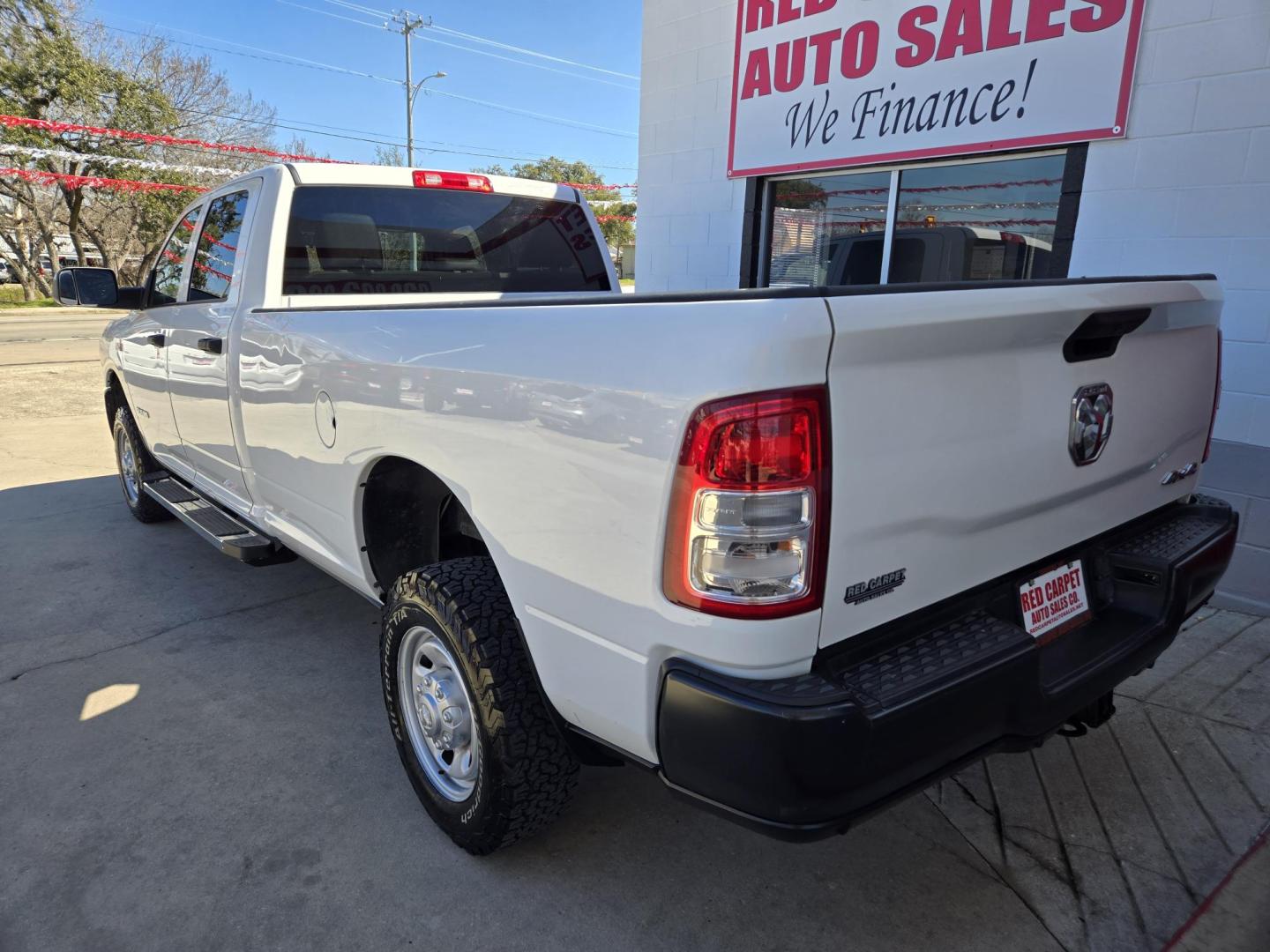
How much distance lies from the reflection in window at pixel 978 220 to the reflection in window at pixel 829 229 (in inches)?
8.2

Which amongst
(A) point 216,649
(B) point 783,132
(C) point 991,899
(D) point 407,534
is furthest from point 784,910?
(B) point 783,132

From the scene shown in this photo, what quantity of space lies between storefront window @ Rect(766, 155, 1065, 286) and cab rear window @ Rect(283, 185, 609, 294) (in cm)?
251

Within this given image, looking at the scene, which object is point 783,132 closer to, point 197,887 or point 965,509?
point 965,509

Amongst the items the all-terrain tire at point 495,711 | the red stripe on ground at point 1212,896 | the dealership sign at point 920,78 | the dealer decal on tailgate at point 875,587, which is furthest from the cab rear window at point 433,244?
the red stripe on ground at point 1212,896

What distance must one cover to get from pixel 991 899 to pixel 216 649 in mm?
3245

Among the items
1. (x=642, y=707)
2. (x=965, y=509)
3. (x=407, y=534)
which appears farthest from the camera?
(x=407, y=534)

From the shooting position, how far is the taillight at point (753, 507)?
1.51 metres

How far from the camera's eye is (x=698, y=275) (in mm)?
6918

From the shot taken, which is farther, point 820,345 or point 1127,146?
point 1127,146

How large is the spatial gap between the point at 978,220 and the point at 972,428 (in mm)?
4344

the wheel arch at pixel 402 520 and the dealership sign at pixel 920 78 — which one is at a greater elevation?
the dealership sign at pixel 920 78

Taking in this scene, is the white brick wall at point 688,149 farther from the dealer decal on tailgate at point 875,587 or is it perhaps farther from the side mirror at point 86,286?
the dealer decal on tailgate at point 875,587

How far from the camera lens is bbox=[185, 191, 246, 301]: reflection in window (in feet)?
12.1

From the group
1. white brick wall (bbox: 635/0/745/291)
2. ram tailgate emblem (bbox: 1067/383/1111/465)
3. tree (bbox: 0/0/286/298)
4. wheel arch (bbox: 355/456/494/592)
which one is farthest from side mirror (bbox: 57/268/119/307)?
tree (bbox: 0/0/286/298)
